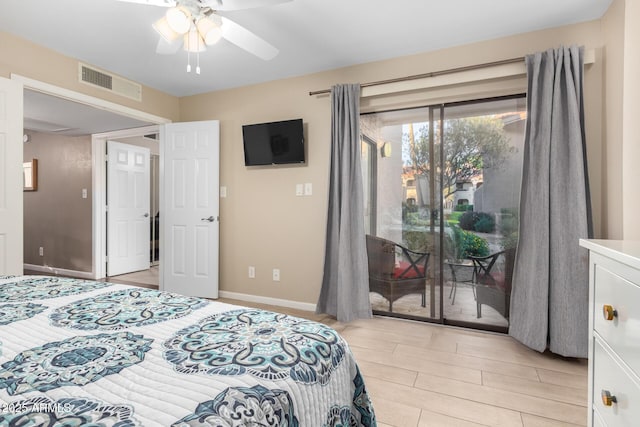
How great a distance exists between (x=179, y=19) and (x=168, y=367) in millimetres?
1804

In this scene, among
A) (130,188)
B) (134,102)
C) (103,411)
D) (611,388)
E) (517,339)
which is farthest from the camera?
(130,188)

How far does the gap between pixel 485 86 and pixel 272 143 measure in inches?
77.4

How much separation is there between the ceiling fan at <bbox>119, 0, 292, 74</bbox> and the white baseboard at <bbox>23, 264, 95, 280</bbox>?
13.3 ft

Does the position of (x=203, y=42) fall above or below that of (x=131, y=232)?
above

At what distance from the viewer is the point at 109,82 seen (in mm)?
3238

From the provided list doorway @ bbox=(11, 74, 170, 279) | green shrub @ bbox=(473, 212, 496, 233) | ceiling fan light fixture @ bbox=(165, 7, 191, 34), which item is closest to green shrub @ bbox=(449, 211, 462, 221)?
green shrub @ bbox=(473, 212, 496, 233)

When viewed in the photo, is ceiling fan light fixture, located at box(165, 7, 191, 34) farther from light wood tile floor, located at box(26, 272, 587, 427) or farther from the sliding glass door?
light wood tile floor, located at box(26, 272, 587, 427)

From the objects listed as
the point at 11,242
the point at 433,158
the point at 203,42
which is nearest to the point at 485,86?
the point at 433,158

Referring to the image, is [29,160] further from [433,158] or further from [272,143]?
[433,158]

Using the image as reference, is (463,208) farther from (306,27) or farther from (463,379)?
(306,27)

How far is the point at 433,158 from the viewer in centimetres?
292

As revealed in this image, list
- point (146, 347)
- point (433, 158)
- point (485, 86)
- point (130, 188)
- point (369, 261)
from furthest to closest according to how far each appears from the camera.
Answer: point (130, 188), point (369, 261), point (433, 158), point (485, 86), point (146, 347)

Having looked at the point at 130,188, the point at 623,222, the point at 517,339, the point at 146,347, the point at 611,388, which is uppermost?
the point at 130,188

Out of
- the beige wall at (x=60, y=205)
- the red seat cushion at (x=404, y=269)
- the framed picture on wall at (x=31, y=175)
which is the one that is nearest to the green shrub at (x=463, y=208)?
the red seat cushion at (x=404, y=269)
